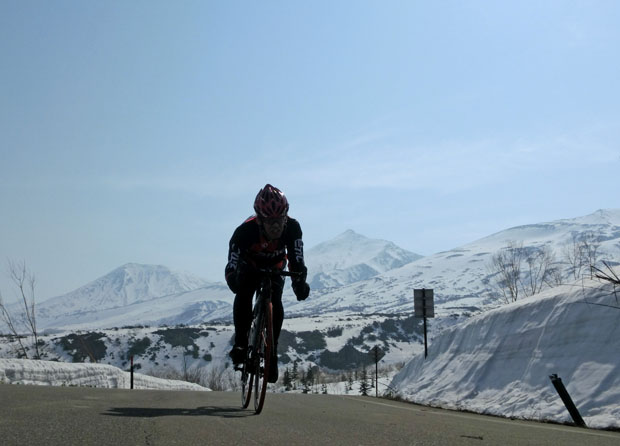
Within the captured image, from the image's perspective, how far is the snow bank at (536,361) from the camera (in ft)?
32.7

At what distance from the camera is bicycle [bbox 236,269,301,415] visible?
624 centimetres

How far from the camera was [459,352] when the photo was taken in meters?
17.3

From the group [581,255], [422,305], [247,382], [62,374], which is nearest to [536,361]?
[247,382]

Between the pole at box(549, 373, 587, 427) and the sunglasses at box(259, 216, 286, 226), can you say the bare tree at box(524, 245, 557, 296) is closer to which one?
the pole at box(549, 373, 587, 427)

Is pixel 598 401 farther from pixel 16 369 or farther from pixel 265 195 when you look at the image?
pixel 16 369

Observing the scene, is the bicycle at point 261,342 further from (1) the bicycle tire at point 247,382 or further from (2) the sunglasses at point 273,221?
(2) the sunglasses at point 273,221

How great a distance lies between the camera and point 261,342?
6.58 metres

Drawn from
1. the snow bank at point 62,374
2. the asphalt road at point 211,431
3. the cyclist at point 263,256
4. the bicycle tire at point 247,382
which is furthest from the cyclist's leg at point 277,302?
the snow bank at point 62,374

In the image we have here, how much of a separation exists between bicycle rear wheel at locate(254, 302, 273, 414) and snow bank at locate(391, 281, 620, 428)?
4908mm

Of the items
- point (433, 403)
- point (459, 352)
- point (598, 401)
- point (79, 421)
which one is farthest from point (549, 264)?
point (79, 421)

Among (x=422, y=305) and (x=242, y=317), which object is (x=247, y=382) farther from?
(x=422, y=305)

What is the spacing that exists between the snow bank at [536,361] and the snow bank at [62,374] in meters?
9.52

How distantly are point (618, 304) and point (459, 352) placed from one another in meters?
6.62

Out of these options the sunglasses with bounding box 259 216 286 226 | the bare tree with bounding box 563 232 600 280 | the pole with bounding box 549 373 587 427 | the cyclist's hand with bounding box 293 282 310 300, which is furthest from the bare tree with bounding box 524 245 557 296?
the sunglasses with bounding box 259 216 286 226
